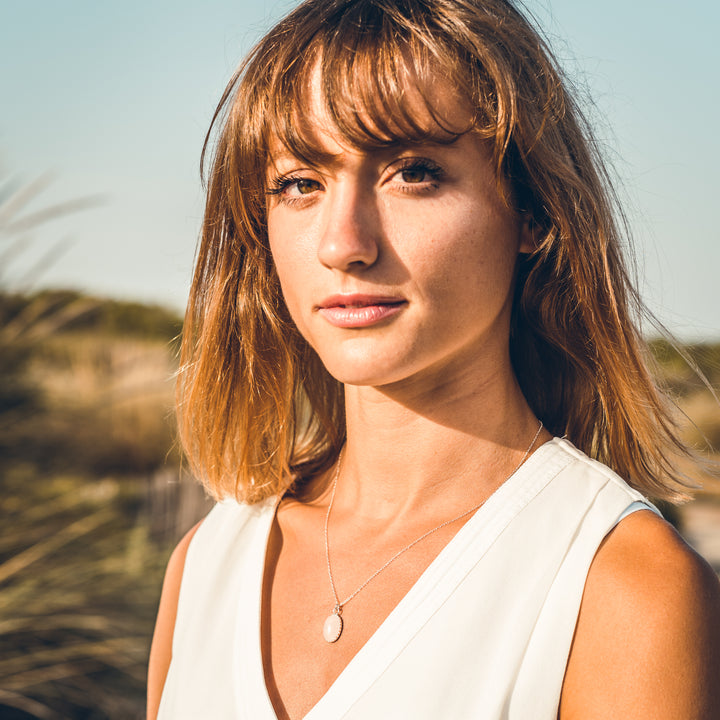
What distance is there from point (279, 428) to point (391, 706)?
2.65 ft

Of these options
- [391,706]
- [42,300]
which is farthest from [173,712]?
[42,300]

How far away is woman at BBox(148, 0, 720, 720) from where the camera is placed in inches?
50.2

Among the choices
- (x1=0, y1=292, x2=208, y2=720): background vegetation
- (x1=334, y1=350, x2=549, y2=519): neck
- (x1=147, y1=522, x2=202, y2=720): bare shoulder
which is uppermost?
(x1=334, y1=350, x2=549, y2=519): neck

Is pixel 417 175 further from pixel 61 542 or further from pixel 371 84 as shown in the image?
pixel 61 542

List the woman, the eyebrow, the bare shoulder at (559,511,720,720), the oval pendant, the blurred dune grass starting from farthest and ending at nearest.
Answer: the blurred dune grass → the oval pendant → the eyebrow → the woman → the bare shoulder at (559,511,720,720)

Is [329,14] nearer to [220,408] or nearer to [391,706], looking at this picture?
[220,408]

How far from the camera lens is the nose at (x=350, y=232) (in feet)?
4.43

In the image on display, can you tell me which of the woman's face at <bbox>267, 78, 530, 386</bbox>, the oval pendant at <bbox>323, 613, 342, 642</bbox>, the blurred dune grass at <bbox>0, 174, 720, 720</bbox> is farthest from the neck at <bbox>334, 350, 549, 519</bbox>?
the blurred dune grass at <bbox>0, 174, 720, 720</bbox>

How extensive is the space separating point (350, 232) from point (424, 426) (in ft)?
1.39

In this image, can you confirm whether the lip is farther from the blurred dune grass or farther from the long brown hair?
the blurred dune grass

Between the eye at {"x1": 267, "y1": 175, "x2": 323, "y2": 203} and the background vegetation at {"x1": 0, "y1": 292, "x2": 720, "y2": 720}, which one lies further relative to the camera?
the background vegetation at {"x1": 0, "y1": 292, "x2": 720, "y2": 720}

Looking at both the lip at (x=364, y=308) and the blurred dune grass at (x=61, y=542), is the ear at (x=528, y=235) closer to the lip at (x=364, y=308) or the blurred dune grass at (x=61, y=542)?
the lip at (x=364, y=308)

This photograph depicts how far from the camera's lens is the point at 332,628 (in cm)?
151

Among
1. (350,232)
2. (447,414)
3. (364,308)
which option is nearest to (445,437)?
(447,414)
